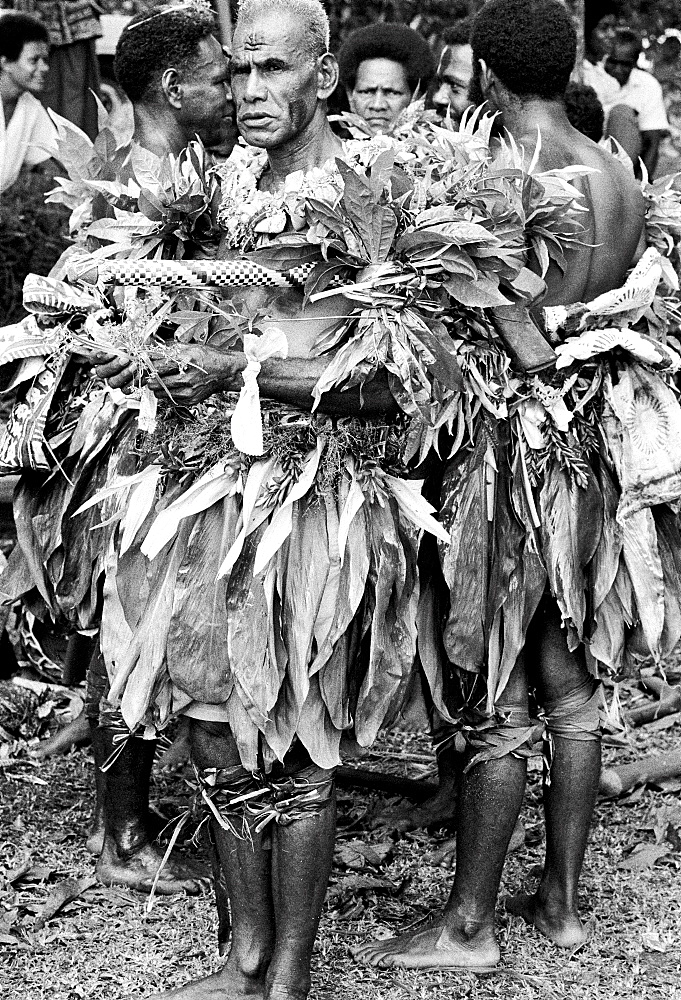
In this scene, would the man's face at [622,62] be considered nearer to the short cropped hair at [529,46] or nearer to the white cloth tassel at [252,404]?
the short cropped hair at [529,46]

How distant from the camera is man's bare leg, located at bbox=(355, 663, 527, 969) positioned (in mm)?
3080

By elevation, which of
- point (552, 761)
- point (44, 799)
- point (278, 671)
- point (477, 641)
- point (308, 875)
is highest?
point (278, 671)

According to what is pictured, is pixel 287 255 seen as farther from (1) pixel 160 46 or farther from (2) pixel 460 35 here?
(2) pixel 460 35

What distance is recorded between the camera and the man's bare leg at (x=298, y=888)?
9.01 ft

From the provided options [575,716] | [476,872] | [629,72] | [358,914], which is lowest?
[629,72]

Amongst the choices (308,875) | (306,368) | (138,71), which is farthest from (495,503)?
(138,71)

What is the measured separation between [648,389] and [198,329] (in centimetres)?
107

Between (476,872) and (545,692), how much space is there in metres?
0.46

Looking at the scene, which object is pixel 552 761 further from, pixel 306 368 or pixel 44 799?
pixel 44 799

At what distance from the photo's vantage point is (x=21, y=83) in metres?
7.04

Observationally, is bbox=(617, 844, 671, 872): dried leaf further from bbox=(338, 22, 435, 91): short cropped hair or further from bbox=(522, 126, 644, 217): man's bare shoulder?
bbox=(338, 22, 435, 91): short cropped hair

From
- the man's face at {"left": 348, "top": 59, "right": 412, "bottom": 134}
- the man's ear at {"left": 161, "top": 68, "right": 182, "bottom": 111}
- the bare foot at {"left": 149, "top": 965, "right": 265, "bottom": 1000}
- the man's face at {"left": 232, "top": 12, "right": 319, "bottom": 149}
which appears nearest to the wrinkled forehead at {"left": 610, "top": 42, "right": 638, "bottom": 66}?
the man's face at {"left": 348, "top": 59, "right": 412, "bottom": 134}

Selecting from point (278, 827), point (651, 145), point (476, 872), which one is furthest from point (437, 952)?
point (651, 145)

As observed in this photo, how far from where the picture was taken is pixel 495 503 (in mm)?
2982
